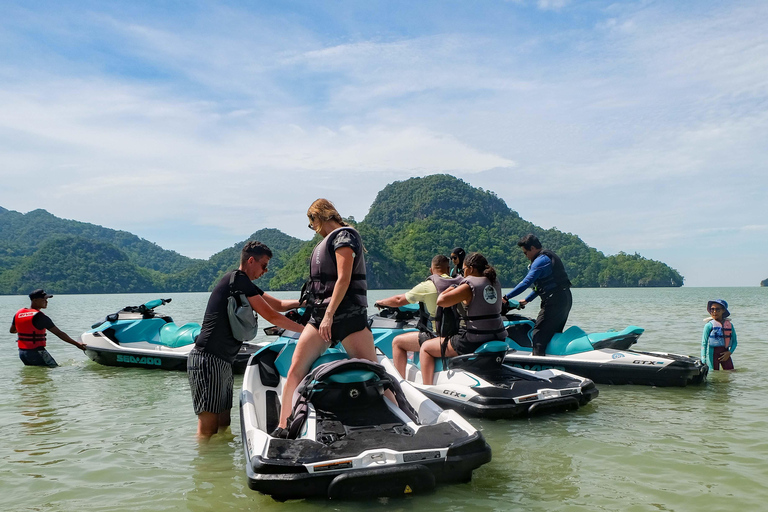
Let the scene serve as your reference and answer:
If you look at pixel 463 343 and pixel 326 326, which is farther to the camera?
pixel 463 343

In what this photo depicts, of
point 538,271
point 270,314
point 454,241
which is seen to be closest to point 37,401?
point 270,314

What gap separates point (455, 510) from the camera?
147 inches

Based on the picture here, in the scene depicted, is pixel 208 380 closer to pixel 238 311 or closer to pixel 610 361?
pixel 238 311

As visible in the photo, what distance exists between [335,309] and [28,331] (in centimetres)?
827

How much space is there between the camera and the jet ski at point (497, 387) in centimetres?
592

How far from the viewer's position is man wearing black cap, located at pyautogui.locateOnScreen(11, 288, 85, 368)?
10.1 m

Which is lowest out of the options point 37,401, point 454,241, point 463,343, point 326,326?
point 37,401

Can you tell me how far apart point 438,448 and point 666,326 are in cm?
1914

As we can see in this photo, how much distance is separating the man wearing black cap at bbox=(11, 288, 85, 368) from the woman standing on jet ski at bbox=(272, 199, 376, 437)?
7003 millimetres

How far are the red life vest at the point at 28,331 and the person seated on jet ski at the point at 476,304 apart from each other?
7458 mm

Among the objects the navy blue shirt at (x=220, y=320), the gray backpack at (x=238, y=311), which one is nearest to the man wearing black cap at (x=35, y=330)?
the navy blue shirt at (x=220, y=320)

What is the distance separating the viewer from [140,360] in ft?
34.4

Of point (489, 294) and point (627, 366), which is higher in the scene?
point (489, 294)

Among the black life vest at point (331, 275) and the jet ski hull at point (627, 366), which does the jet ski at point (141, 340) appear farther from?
the black life vest at point (331, 275)
